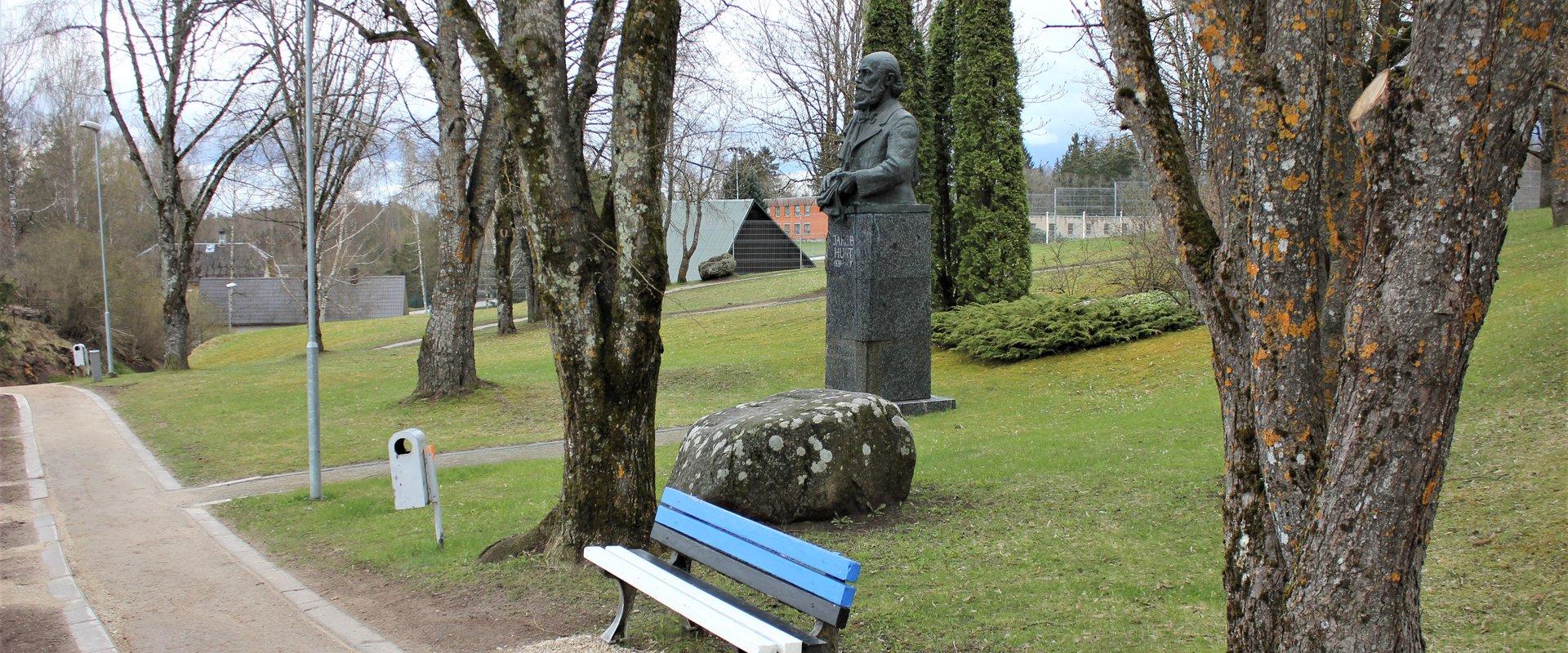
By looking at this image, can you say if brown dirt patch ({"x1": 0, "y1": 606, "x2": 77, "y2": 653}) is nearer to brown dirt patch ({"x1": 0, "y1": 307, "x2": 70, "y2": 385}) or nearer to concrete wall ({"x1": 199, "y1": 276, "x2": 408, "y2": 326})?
brown dirt patch ({"x1": 0, "y1": 307, "x2": 70, "y2": 385})

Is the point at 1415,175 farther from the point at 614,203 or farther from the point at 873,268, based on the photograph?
the point at 873,268

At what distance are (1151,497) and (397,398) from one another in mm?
13293

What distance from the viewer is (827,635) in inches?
176

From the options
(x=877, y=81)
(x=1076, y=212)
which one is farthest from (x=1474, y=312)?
(x=1076, y=212)

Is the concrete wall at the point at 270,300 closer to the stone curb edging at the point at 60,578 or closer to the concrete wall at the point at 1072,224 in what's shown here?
the concrete wall at the point at 1072,224

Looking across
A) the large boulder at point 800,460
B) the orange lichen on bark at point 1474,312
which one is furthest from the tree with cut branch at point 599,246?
the orange lichen on bark at point 1474,312

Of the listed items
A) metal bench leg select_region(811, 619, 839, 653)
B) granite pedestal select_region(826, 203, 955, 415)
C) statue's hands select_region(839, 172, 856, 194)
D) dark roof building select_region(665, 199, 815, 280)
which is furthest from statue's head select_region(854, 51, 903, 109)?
dark roof building select_region(665, 199, 815, 280)

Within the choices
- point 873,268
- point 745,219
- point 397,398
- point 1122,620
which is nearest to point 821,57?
point 745,219

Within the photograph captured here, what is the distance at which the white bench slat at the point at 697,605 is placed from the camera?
4277 millimetres

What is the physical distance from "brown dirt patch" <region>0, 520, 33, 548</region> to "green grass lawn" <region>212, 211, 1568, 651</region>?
5.23ft

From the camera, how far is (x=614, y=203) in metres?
6.86

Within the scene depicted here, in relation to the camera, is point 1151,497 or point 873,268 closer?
point 1151,497

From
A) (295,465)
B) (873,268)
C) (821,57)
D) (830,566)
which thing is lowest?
(295,465)

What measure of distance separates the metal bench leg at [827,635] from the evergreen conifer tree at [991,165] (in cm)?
1672
